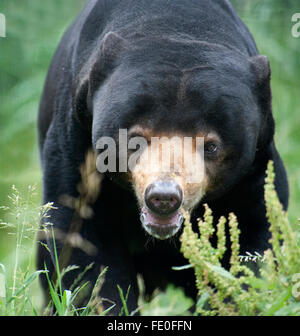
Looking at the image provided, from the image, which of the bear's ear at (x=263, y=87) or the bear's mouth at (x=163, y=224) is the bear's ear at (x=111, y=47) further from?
the bear's mouth at (x=163, y=224)

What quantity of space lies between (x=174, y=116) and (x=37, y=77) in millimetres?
6058

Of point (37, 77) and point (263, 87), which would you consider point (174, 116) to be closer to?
point (263, 87)

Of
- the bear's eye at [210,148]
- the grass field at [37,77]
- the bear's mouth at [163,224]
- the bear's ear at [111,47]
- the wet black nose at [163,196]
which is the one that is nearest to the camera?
the wet black nose at [163,196]

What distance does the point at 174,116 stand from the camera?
4.10 meters

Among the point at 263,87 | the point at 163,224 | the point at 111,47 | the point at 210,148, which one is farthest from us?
the point at 263,87

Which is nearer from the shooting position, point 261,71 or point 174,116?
point 174,116

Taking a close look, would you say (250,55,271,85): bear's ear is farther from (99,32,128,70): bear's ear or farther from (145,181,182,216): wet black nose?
(145,181,182,216): wet black nose

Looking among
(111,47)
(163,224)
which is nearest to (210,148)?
(163,224)

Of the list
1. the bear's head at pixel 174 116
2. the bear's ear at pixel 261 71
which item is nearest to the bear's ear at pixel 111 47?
the bear's head at pixel 174 116

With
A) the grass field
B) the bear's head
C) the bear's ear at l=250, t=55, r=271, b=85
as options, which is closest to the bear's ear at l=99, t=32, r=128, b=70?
the bear's head

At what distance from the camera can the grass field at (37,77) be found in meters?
8.05

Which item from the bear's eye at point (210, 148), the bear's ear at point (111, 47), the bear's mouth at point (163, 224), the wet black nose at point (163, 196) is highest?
the bear's ear at point (111, 47)

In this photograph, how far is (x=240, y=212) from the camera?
15.6 feet

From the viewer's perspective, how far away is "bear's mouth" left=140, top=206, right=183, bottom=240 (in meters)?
4.02
